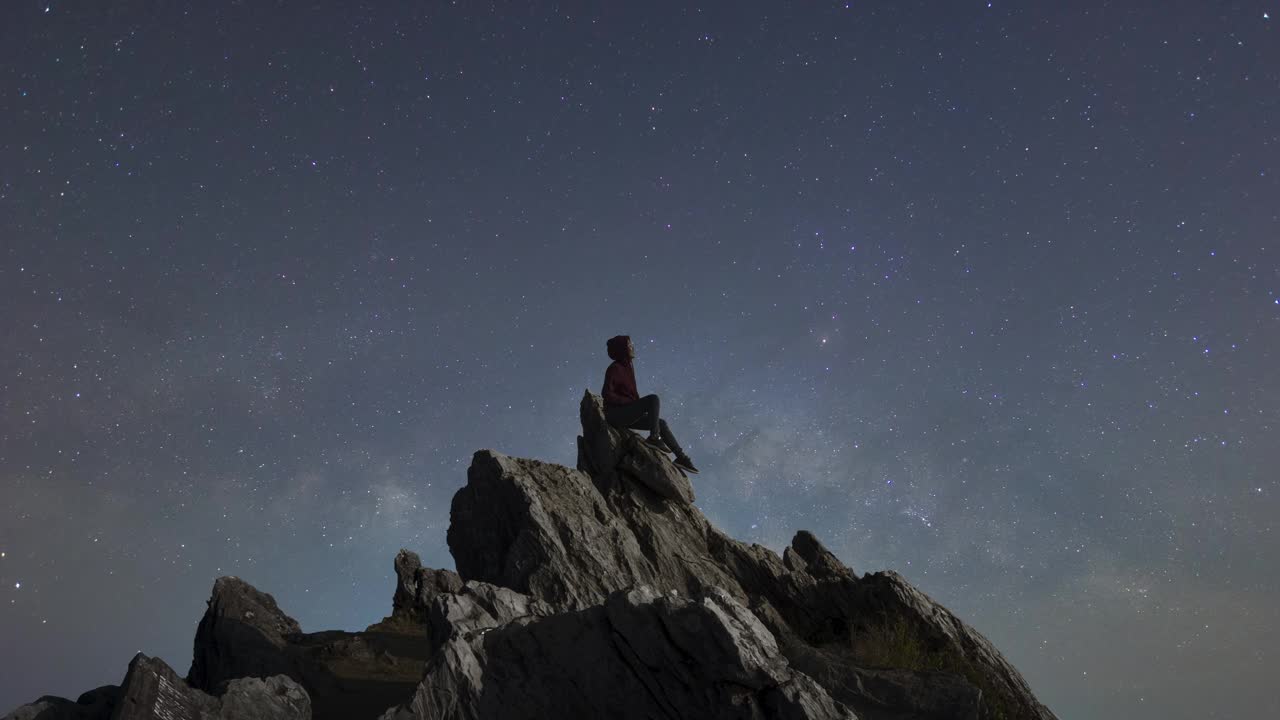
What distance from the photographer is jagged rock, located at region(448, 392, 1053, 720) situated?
14469 millimetres

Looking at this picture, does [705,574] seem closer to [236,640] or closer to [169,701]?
[236,640]

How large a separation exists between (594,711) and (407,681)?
6375 mm

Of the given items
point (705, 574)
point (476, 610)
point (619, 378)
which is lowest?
point (476, 610)

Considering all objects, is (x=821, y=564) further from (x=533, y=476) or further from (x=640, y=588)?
(x=640, y=588)

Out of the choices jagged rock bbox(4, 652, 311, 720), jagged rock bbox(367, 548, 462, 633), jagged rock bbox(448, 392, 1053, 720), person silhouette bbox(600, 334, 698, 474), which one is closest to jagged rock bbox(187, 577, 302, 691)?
jagged rock bbox(367, 548, 462, 633)

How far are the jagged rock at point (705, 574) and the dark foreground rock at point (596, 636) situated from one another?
1.9 inches

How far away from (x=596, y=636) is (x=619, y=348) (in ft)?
41.1

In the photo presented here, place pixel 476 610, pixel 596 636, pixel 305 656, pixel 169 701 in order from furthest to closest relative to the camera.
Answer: pixel 305 656
pixel 476 610
pixel 596 636
pixel 169 701

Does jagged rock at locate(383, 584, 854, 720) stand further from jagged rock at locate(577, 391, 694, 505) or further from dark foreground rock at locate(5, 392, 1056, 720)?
jagged rock at locate(577, 391, 694, 505)

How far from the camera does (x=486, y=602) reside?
1368cm

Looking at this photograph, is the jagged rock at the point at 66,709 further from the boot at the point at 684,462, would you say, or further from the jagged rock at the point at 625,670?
the boot at the point at 684,462

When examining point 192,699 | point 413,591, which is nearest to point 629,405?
point 413,591

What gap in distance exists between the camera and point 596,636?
12.1 m

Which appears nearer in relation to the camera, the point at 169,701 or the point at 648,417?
the point at 169,701
